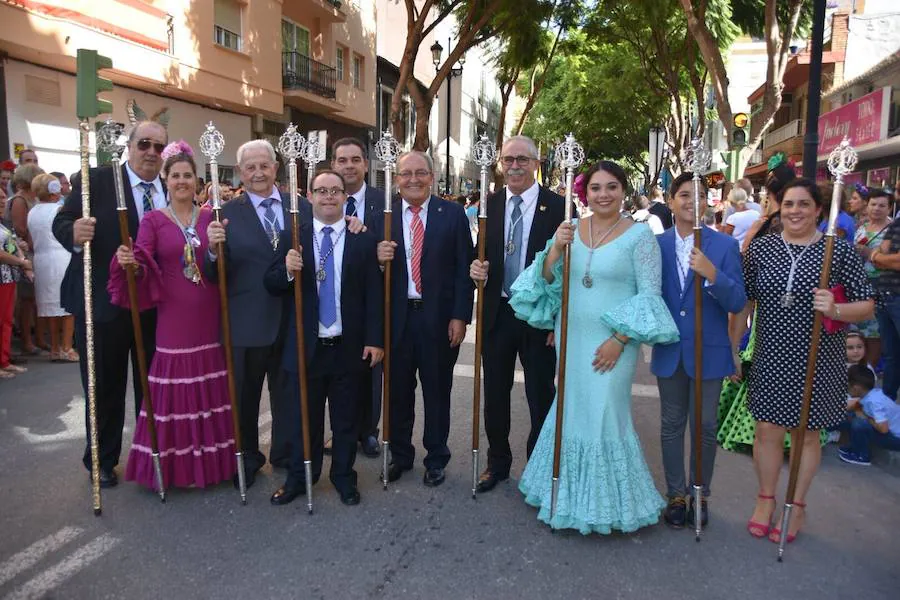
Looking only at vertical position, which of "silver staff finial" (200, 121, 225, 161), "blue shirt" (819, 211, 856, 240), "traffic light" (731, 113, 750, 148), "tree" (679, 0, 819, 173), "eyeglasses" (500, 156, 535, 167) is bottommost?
"blue shirt" (819, 211, 856, 240)

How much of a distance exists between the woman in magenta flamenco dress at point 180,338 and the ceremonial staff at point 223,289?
0.15 meters

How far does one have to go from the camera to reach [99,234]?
427cm

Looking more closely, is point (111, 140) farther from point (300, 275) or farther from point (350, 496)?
point (350, 496)

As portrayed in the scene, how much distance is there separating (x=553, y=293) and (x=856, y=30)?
23.5 metres

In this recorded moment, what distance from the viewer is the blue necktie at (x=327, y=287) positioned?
13.5 ft

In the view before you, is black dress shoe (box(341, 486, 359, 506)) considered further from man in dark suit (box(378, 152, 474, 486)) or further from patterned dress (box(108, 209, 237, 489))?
patterned dress (box(108, 209, 237, 489))

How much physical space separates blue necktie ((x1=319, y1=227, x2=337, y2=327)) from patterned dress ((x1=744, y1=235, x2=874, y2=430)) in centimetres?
241

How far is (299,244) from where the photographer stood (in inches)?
156

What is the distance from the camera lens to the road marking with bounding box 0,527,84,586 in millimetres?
3330

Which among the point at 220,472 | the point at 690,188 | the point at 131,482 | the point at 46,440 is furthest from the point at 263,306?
the point at 690,188

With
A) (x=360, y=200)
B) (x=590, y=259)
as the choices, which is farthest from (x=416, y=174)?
(x=590, y=259)

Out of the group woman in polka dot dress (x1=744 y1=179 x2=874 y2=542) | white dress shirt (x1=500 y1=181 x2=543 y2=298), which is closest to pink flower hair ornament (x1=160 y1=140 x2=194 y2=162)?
white dress shirt (x1=500 y1=181 x2=543 y2=298)

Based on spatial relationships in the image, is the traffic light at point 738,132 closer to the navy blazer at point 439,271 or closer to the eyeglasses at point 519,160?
the eyeglasses at point 519,160

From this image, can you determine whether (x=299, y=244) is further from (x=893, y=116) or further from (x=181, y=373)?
(x=893, y=116)
